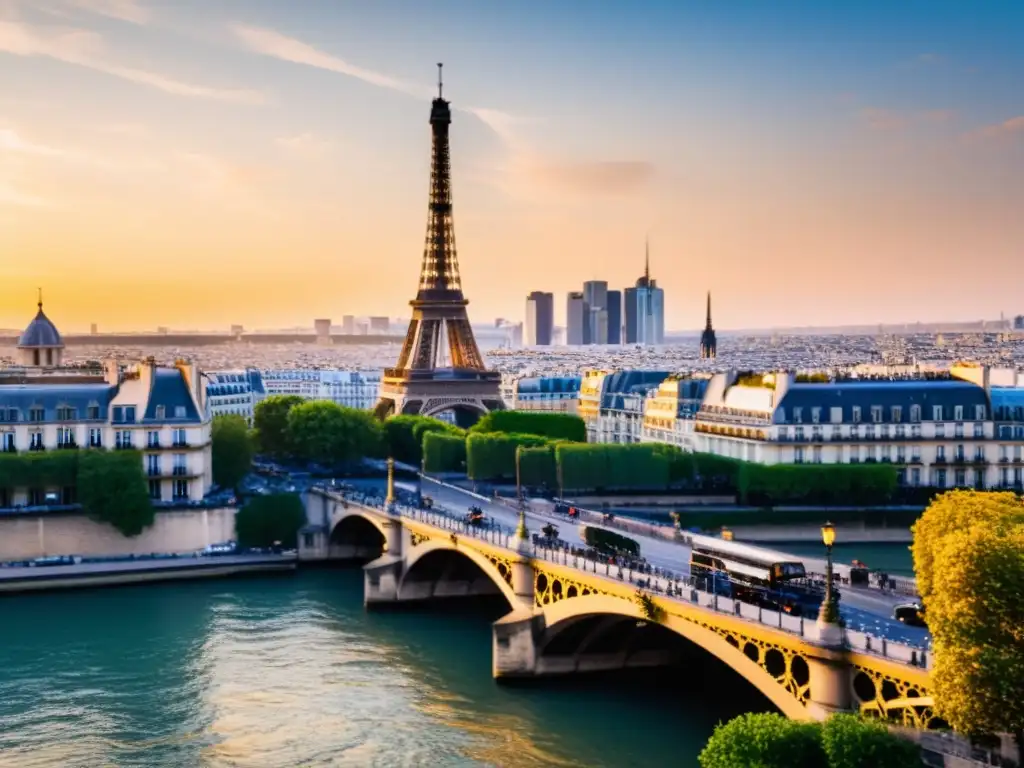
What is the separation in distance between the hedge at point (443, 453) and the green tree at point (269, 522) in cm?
1362

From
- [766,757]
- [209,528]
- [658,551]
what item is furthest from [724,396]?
[766,757]

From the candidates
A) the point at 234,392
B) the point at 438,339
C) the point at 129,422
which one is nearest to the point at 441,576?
the point at 129,422

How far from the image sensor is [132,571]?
46406 mm

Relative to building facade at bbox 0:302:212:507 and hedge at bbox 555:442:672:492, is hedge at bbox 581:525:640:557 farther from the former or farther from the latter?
hedge at bbox 555:442:672:492

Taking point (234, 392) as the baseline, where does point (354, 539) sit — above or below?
below

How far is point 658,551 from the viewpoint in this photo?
35250 millimetres

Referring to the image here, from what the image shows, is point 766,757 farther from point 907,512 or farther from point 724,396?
point 724,396

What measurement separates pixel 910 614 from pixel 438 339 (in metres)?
70.3

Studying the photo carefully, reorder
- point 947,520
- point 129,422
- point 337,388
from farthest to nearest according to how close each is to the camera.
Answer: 1. point 337,388
2. point 129,422
3. point 947,520

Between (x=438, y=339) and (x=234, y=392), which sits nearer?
(x=438, y=339)

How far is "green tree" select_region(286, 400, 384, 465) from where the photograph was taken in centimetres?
6388

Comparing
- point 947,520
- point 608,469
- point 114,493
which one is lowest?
point 608,469

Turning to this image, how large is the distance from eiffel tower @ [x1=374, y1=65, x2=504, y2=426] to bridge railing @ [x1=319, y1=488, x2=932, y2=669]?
4490cm

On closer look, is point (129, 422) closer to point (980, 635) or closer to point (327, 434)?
point (327, 434)
